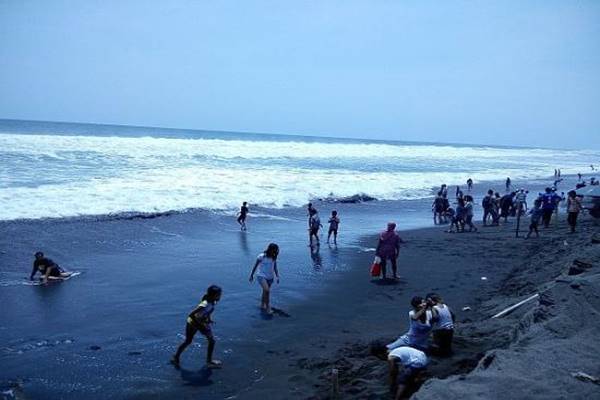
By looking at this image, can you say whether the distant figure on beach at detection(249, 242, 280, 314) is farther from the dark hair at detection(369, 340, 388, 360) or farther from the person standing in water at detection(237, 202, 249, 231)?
the person standing in water at detection(237, 202, 249, 231)

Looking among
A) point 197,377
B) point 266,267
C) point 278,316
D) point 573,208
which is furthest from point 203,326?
point 573,208

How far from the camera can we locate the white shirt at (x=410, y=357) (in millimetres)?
6059

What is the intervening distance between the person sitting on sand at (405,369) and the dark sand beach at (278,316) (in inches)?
10.0

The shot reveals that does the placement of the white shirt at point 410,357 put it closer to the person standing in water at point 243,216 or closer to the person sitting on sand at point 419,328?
the person sitting on sand at point 419,328

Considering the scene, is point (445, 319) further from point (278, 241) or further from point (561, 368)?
point (278, 241)

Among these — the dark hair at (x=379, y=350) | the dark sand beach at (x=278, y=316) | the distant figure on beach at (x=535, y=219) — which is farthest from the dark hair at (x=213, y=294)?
the distant figure on beach at (x=535, y=219)

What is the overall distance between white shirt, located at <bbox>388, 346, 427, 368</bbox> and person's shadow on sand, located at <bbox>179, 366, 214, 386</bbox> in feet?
9.60

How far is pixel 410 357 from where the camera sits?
614 cm

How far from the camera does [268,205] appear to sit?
25.2 meters

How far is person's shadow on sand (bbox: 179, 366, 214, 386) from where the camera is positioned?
279 inches

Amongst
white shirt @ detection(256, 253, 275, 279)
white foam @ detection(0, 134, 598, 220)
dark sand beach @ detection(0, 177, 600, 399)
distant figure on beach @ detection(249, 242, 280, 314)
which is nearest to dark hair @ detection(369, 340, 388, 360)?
dark sand beach @ detection(0, 177, 600, 399)

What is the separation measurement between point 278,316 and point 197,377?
2858mm

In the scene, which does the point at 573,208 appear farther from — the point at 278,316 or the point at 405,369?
the point at 405,369

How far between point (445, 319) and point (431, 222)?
53.0ft
